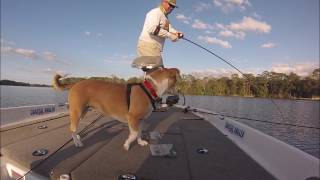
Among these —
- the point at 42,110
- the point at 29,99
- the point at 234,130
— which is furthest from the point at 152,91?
the point at 29,99

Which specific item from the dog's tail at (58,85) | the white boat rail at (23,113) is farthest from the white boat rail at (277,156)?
the white boat rail at (23,113)

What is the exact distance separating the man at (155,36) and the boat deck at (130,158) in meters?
1.53

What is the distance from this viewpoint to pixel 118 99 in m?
4.32

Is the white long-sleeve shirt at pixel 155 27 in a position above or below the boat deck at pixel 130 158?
above

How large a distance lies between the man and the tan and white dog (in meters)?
0.98

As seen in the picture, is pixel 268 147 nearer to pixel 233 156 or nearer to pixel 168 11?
pixel 233 156

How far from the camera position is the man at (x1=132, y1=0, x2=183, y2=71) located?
16.8 feet

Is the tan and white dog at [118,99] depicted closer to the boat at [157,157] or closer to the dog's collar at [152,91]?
the dog's collar at [152,91]

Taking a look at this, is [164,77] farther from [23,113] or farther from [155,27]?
[23,113]

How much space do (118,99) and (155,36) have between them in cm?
176

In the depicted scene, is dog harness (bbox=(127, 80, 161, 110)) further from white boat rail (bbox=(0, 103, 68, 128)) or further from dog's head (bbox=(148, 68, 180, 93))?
white boat rail (bbox=(0, 103, 68, 128))

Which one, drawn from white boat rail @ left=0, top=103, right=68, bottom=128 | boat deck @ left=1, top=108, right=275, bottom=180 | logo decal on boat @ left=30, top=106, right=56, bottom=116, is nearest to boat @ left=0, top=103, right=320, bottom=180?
boat deck @ left=1, top=108, right=275, bottom=180

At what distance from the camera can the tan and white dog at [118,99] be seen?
167 inches

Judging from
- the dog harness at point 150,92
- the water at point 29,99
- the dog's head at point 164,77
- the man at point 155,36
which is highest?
the man at point 155,36
